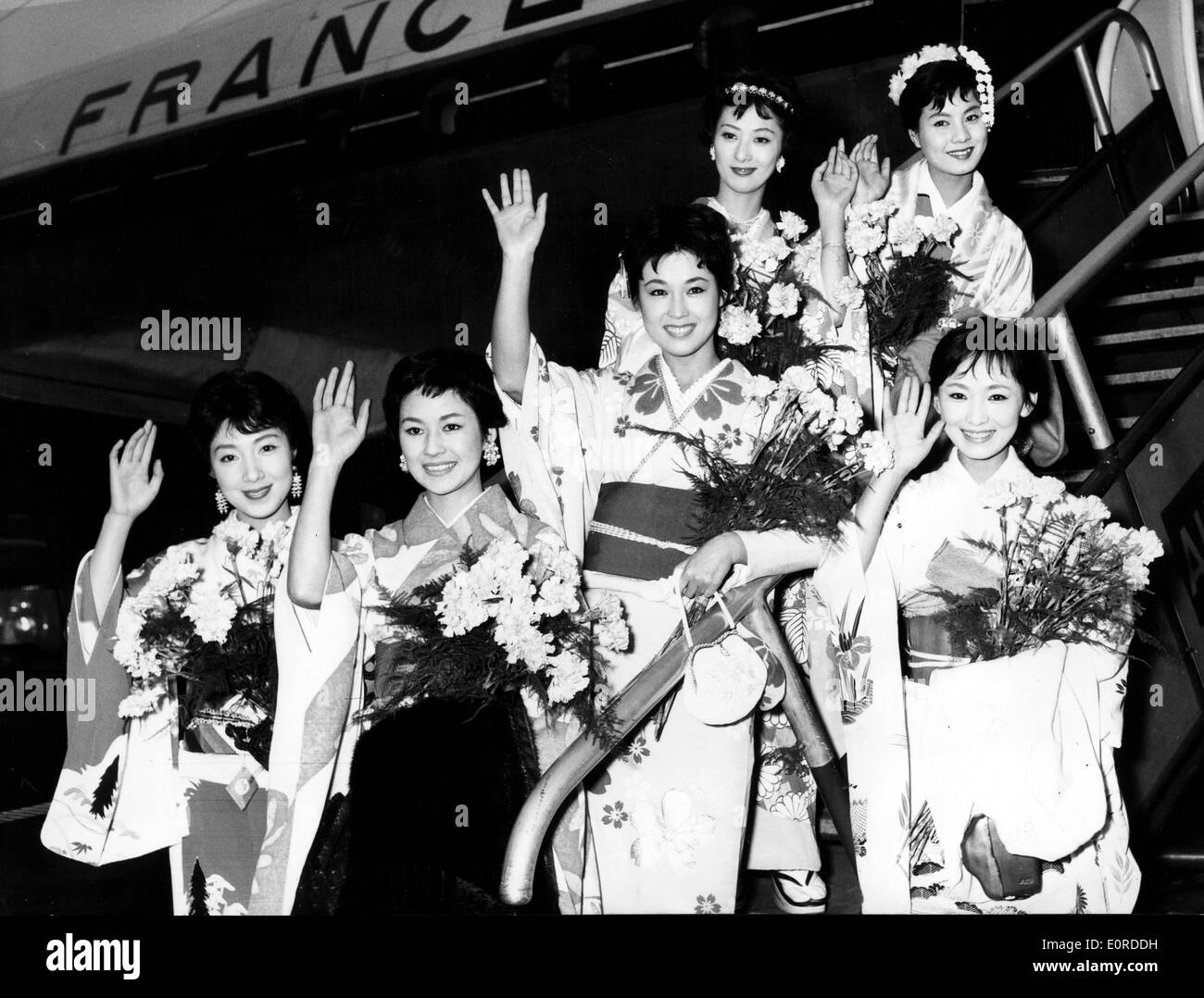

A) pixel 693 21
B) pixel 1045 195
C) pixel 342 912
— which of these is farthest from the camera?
pixel 1045 195

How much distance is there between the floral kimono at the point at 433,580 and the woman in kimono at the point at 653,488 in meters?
0.06

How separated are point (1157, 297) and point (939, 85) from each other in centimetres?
116

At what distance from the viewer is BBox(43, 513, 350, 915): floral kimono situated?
348cm

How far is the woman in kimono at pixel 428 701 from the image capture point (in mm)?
3459

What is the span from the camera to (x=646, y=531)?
11.6ft

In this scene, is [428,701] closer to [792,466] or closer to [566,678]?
[566,678]

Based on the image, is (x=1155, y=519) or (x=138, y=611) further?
(x=1155, y=519)

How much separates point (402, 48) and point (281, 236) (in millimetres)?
637

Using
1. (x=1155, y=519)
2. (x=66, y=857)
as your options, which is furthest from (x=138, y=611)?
(x=1155, y=519)

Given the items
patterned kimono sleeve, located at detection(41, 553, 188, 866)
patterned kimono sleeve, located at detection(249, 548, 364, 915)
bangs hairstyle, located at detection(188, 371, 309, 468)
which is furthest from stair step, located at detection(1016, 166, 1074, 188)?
patterned kimono sleeve, located at detection(41, 553, 188, 866)

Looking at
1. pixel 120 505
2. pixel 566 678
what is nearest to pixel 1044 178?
pixel 566 678

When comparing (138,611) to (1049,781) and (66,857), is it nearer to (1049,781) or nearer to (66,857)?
(66,857)

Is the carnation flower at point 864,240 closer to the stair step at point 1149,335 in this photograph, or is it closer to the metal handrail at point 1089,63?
the metal handrail at point 1089,63

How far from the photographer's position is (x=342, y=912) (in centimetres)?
350
